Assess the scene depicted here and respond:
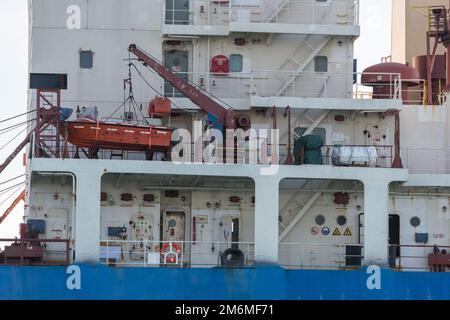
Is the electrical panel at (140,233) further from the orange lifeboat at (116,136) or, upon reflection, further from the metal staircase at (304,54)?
the metal staircase at (304,54)

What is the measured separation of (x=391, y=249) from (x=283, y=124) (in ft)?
13.9

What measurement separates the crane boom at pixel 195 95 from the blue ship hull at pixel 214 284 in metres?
3.75

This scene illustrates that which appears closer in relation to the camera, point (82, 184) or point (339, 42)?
point (82, 184)

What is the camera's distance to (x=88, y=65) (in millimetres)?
34531

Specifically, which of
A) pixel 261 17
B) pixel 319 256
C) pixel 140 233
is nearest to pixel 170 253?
pixel 140 233

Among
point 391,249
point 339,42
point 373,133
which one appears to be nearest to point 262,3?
→ point 339,42

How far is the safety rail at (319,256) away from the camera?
3388cm

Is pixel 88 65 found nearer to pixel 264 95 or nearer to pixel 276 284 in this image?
pixel 264 95

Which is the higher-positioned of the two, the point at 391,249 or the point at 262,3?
the point at 262,3

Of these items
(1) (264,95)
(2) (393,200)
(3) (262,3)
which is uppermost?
(3) (262,3)

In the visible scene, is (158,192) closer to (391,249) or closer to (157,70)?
(157,70)

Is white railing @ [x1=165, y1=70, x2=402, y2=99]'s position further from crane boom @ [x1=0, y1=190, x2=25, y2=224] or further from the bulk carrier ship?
crane boom @ [x1=0, y1=190, x2=25, y2=224]

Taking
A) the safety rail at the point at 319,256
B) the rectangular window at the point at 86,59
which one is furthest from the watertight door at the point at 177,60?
the safety rail at the point at 319,256

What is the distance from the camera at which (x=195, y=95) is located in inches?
1316
